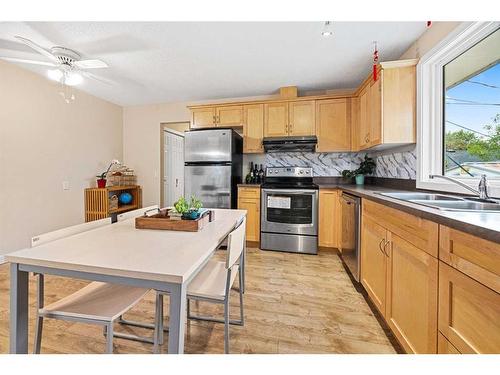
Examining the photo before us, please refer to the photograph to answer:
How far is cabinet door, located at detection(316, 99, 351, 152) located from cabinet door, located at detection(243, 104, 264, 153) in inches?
33.1

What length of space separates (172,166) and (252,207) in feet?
8.09

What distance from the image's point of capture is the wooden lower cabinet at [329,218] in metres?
3.06

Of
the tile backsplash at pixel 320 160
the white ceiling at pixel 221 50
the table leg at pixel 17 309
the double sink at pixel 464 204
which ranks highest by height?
the white ceiling at pixel 221 50

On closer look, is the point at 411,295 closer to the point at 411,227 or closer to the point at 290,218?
the point at 411,227

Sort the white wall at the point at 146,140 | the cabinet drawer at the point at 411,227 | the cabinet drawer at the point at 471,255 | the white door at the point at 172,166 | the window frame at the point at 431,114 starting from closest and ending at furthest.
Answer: the cabinet drawer at the point at 471,255 → the cabinet drawer at the point at 411,227 → the window frame at the point at 431,114 → the white wall at the point at 146,140 → the white door at the point at 172,166

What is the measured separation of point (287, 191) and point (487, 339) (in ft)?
7.91

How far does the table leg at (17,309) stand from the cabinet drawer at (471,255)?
5.58 feet

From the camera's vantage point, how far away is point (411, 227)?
122 centimetres

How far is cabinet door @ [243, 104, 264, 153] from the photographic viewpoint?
3.53 m

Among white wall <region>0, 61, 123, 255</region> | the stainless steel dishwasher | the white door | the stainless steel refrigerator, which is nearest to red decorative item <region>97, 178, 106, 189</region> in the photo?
white wall <region>0, 61, 123, 255</region>

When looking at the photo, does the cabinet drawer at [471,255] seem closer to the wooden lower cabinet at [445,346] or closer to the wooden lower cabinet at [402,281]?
the wooden lower cabinet at [402,281]

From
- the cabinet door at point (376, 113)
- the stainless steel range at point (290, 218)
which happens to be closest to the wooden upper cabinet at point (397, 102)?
A: the cabinet door at point (376, 113)

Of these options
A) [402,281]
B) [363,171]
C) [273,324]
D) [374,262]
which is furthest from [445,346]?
[363,171]
